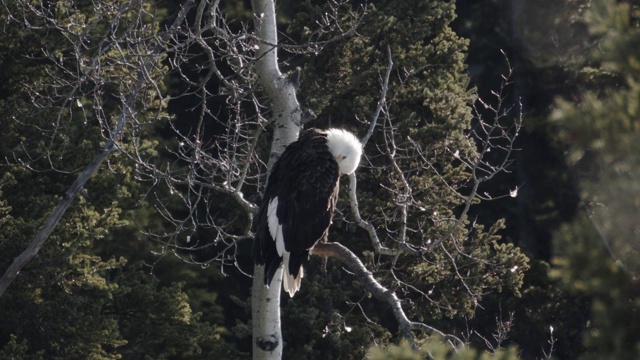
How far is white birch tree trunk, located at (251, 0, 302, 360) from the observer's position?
23.6 ft

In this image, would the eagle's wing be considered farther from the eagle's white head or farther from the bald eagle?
the eagle's white head

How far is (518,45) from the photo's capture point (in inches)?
682

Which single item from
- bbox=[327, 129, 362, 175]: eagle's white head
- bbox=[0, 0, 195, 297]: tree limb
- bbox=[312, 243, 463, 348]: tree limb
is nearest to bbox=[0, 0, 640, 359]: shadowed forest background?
bbox=[327, 129, 362, 175]: eagle's white head

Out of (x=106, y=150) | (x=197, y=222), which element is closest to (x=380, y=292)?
(x=106, y=150)

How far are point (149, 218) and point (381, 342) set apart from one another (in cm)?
435

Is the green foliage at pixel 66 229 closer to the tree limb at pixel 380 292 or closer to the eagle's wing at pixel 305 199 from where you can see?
the eagle's wing at pixel 305 199

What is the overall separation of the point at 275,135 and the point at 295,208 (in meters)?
0.58

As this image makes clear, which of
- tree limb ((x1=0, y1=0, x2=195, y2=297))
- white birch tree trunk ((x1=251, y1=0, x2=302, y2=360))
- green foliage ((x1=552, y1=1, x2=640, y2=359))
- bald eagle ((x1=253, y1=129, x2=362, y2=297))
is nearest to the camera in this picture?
green foliage ((x1=552, y1=1, x2=640, y2=359))

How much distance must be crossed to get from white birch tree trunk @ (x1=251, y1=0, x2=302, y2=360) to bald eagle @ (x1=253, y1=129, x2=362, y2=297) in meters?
0.12

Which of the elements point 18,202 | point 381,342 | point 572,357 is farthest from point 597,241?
point 572,357

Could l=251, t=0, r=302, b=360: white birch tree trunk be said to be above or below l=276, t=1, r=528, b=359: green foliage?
below

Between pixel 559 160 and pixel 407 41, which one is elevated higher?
pixel 559 160

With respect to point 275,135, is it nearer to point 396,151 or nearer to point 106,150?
point 106,150

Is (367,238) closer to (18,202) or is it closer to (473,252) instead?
(473,252)
